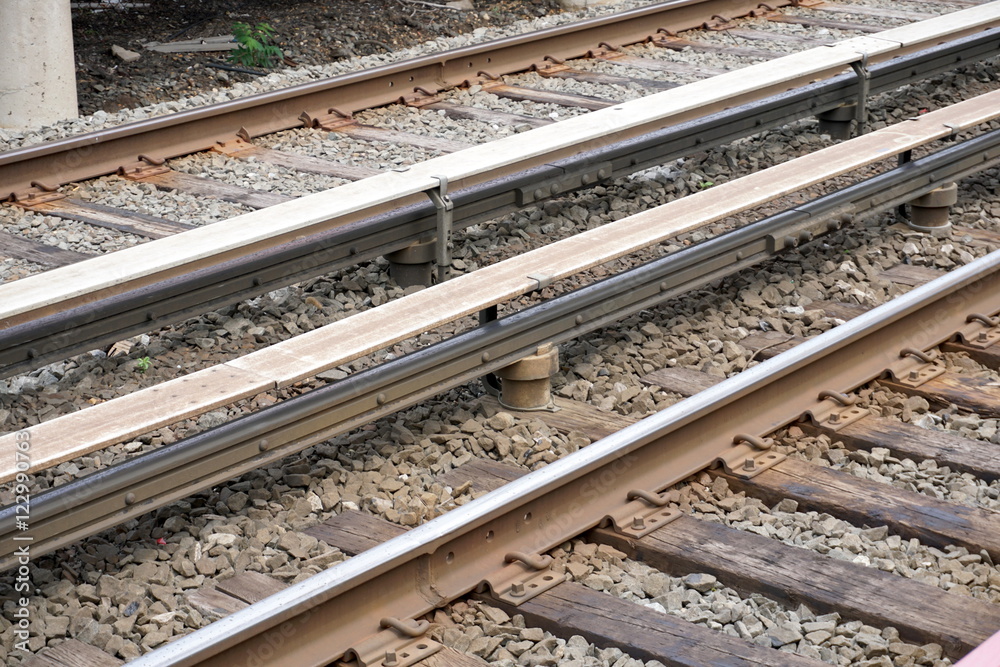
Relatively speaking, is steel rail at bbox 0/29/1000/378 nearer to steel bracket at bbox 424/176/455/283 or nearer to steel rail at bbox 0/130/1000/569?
steel bracket at bbox 424/176/455/283

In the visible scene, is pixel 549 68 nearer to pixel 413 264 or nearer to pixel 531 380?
pixel 413 264

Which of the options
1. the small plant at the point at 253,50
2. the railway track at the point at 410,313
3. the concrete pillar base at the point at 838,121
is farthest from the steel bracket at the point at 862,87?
the small plant at the point at 253,50

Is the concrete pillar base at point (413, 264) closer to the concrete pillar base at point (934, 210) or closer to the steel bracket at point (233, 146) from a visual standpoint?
the steel bracket at point (233, 146)

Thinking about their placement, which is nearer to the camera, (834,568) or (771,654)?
(771,654)

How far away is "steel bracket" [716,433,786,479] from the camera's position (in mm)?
4055

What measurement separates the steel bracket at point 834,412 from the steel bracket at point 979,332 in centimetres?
78

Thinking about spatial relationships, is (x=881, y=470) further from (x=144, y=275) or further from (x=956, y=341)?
(x=144, y=275)

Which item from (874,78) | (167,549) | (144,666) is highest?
(874,78)

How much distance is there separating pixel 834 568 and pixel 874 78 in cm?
530

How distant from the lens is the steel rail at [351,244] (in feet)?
15.3

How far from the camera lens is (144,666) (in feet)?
9.19

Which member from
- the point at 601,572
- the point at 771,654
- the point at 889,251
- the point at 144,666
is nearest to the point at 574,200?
the point at 889,251

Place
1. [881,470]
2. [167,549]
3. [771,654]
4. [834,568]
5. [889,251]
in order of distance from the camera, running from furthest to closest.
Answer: [889,251] < [881,470] < [167,549] < [834,568] < [771,654]

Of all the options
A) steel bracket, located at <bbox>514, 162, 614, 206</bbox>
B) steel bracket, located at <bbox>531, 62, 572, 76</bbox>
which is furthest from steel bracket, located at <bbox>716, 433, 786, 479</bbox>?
steel bracket, located at <bbox>531, 62, 572, 76</bbox>
